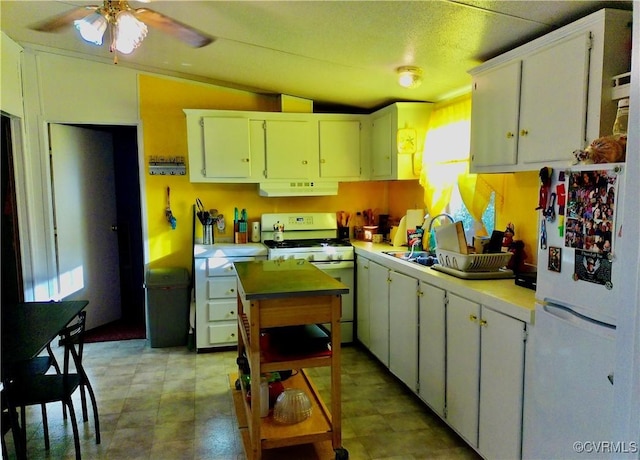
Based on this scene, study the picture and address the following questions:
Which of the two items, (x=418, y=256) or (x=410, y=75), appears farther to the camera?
(x=418, y=256)

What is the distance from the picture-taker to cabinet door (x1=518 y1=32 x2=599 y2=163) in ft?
6.38

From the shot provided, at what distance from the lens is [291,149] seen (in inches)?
163

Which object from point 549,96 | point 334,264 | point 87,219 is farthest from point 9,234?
point 549,96

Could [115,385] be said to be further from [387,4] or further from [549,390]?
[387,4]

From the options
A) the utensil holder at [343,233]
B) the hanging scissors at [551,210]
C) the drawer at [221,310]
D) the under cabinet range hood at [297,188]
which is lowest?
the drawer at [221,310]

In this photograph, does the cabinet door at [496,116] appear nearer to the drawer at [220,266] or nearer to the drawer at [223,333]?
the drawer at [220,266]

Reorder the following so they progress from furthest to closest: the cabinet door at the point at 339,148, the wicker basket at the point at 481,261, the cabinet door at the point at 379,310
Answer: the cabinet door at the point at 339,148 → the cabinet door at the point at 379,310 → the wicker basket at the point at 481,261

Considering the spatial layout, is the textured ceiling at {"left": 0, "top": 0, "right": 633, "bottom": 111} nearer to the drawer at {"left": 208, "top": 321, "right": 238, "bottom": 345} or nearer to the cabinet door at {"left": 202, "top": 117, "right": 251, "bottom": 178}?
the cabinet door at {"left": 202, "top": 117, "right": 251, "bottom": 178}

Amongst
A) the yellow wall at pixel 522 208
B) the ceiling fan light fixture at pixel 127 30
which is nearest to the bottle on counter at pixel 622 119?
the yellow wall at pixel 522 208

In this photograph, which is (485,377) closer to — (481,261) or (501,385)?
(501,385)

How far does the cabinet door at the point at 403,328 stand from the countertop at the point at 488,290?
0.09 meters

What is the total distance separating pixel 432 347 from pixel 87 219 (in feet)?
12.0

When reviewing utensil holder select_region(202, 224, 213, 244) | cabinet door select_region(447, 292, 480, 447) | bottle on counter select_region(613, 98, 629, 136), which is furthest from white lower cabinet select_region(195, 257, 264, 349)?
bottle on counter select_region(613, 98, 629, 136)

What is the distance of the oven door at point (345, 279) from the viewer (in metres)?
3.97
